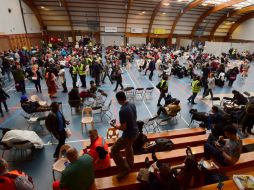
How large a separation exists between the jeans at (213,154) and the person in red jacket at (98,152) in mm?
2436

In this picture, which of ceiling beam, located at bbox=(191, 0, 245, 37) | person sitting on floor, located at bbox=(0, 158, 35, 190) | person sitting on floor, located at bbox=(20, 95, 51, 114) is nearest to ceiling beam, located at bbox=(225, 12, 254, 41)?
ceiling beam, located at bbox=(191, 0, 245, 37)

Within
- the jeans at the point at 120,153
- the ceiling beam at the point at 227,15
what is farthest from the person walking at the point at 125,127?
the ceiling beam at the point at 227,15

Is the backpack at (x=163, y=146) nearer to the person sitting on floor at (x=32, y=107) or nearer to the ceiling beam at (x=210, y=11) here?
the person sitting on floor at (x=32, y=107)

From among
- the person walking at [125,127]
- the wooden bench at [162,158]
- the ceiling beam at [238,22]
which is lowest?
the wooden bench at [162,158]

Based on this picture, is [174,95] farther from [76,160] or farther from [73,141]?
[76,160]

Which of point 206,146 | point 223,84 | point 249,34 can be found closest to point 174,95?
point 223,84

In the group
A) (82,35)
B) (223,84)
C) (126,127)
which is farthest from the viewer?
(82,35)

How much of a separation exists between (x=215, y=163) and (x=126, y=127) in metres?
2.50

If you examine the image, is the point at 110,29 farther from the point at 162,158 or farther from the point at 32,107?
the point at 162,158

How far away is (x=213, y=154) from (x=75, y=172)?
3188 millimetres

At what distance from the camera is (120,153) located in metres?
3.55

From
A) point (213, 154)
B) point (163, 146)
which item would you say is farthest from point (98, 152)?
point (213, 154)

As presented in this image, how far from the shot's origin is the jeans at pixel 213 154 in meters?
4.10

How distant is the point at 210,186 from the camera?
11.6 feet
